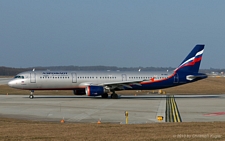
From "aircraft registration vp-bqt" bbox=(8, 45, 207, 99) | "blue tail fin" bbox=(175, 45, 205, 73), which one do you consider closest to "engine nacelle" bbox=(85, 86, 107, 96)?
"aircraft registration vp-bqt" bbox=(8, 45, 207, 99)

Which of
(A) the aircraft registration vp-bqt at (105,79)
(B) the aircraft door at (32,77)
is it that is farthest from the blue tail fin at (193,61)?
(B) the aircraft door at (32,77)

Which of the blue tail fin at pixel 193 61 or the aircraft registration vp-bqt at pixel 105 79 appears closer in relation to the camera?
the aircraft registration vp-bqt at pixel 105 79

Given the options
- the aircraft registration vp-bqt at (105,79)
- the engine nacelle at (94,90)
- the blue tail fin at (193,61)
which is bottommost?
the engine nacelle at (94,90)

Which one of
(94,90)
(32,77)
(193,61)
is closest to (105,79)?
(94,90)

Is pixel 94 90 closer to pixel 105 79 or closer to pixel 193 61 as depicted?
pixel 105 79

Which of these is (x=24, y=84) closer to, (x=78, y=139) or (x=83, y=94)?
(x=83, y=94)

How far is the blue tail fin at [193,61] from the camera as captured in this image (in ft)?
164

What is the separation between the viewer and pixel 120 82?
152 feet

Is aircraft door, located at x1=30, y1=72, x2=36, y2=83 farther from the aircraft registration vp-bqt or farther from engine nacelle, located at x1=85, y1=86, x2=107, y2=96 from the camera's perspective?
engine nacelle, located at x1=85, y1=86, x2=107, y2=96

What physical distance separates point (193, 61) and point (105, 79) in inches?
456

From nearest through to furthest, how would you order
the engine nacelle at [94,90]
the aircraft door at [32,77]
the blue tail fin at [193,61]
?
the engine nacelle at [94,90], the aircraft door at [32,77], the blue tail fin at [193,61]

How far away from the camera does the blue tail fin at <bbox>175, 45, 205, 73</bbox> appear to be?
50125 millimetres

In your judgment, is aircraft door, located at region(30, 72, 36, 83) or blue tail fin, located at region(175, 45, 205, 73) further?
blue tail fin, located at region(175, 45, 205, 73)

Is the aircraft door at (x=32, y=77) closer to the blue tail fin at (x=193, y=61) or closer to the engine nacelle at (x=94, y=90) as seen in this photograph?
the engine nacelle at (x=94, y=90)
